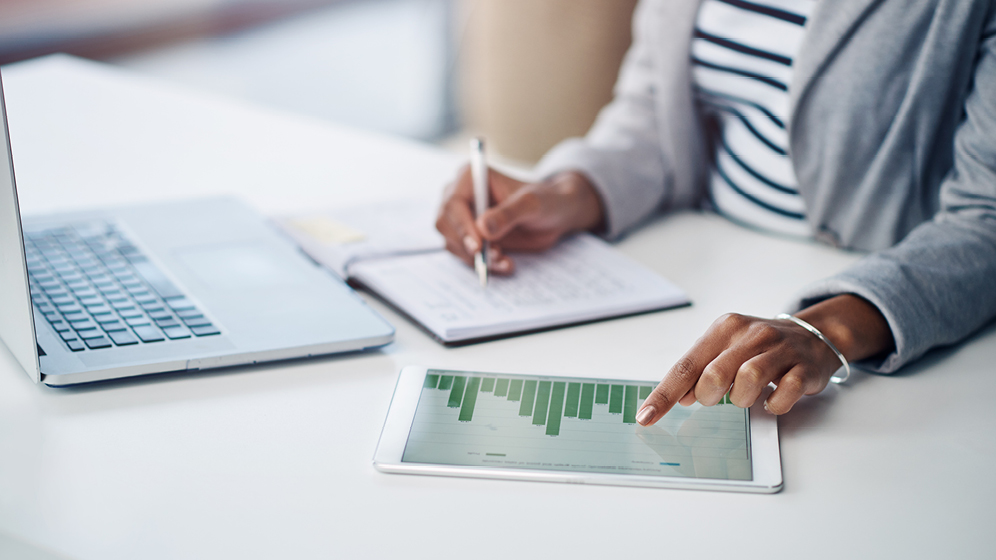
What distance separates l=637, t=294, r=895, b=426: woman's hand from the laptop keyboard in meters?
0.36

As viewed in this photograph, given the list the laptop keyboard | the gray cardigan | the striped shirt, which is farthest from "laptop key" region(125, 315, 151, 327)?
the striped shirt

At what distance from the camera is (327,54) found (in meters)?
4.14

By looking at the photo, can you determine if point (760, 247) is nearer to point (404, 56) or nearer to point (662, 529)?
point (662, 529)

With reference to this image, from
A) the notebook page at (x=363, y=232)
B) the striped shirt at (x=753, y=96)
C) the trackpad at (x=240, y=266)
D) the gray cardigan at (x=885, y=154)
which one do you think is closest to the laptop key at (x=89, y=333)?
the trackpad at (x=240, y=266)

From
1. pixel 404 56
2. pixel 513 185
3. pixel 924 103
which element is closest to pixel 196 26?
pixel 404 56

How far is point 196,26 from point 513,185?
3.60m

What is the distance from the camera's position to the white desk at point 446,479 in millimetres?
482

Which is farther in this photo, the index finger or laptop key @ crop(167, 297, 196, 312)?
laptop key @ crop(167, 297, 196, 312)

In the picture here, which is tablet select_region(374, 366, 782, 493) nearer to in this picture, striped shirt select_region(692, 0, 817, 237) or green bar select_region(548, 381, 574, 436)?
green bar select_region(548, 381, 574, 436)

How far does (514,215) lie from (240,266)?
0.26 meters

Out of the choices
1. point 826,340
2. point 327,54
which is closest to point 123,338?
point 826,340

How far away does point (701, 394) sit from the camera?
591mm

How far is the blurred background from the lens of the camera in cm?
266

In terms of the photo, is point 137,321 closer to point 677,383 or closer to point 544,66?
point 677,383
